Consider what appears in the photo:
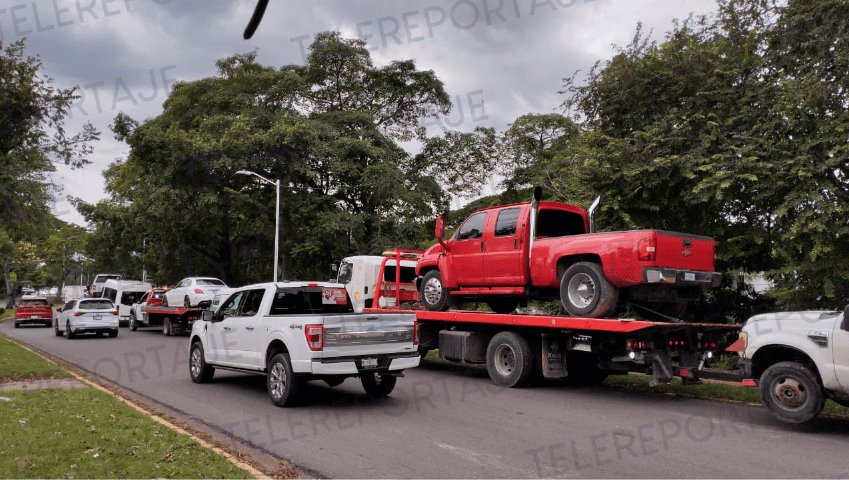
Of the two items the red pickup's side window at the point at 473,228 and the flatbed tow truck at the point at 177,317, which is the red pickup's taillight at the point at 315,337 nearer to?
the red pickup's side window at the point at 473,228

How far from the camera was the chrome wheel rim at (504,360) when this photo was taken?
11.7 metres

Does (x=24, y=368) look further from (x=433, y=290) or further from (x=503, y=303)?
(x=503, y=303)

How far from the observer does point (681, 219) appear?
16.3m

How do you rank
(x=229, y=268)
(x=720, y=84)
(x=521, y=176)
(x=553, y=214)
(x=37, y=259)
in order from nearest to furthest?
(x=553, y=214) < (x=720, y=84) < (x=521, y=176) < (x=229, y=268) < (x=37, y=259)

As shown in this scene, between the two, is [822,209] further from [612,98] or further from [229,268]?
[229,268]

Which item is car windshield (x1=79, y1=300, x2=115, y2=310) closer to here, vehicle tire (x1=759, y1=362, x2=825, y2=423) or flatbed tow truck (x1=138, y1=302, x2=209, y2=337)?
flatbed tow truck (x1=138, y1=302, x2=209, y2=337)

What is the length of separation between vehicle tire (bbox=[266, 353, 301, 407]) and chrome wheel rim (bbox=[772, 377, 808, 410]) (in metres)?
6.13

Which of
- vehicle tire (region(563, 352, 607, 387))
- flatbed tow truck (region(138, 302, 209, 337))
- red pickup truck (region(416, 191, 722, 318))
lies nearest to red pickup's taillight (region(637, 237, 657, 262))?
red pickup truck (region(416, 191, 722, 318))

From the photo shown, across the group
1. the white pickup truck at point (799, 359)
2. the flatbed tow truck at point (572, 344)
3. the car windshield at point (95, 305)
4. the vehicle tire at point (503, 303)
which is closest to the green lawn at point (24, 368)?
the flatbed tow truck at point (572, 344)

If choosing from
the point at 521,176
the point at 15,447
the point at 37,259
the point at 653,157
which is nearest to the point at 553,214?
the point at 653,157

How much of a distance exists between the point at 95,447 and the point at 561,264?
24.6 ft

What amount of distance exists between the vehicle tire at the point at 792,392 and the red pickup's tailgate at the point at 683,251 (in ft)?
7.32

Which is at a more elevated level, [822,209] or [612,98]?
[612,98]

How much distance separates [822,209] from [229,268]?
33.8 meters
